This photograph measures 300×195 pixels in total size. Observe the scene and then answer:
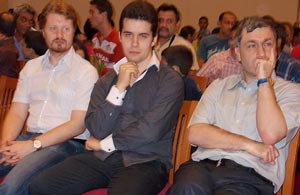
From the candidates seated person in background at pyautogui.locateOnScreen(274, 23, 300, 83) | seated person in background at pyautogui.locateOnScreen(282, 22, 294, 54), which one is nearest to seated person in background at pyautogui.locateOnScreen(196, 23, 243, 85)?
seated person in background at pyautogui.locateOnScreen(282, 22, 294, 54)

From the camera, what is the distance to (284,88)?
2.18 m

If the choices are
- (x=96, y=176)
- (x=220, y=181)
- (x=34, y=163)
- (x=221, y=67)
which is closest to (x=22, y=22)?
(x=221, y=67)

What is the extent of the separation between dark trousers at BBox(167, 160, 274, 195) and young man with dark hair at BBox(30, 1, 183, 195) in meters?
0.18

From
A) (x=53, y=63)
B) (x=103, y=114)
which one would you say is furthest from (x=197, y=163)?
(x=53, y=63)

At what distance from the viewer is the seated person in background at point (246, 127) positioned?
79.4 inches

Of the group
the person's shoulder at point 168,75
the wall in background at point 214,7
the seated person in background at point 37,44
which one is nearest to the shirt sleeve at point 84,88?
the person's shoulder at point 168,75

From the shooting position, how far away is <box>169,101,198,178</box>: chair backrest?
2377 mm

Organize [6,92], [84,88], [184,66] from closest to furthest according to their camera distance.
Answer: [84,88] < [6,92] < [184,66]

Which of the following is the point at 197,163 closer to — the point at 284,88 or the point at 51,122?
the point at 284,88

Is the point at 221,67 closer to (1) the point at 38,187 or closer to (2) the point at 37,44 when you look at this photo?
(2) the point at 37,44

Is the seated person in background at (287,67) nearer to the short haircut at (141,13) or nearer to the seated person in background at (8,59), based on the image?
the short haircut at (141,13)

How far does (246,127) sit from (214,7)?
8182 mm

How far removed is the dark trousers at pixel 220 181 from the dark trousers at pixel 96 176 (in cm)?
12

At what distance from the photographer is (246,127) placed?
2.19 metres
